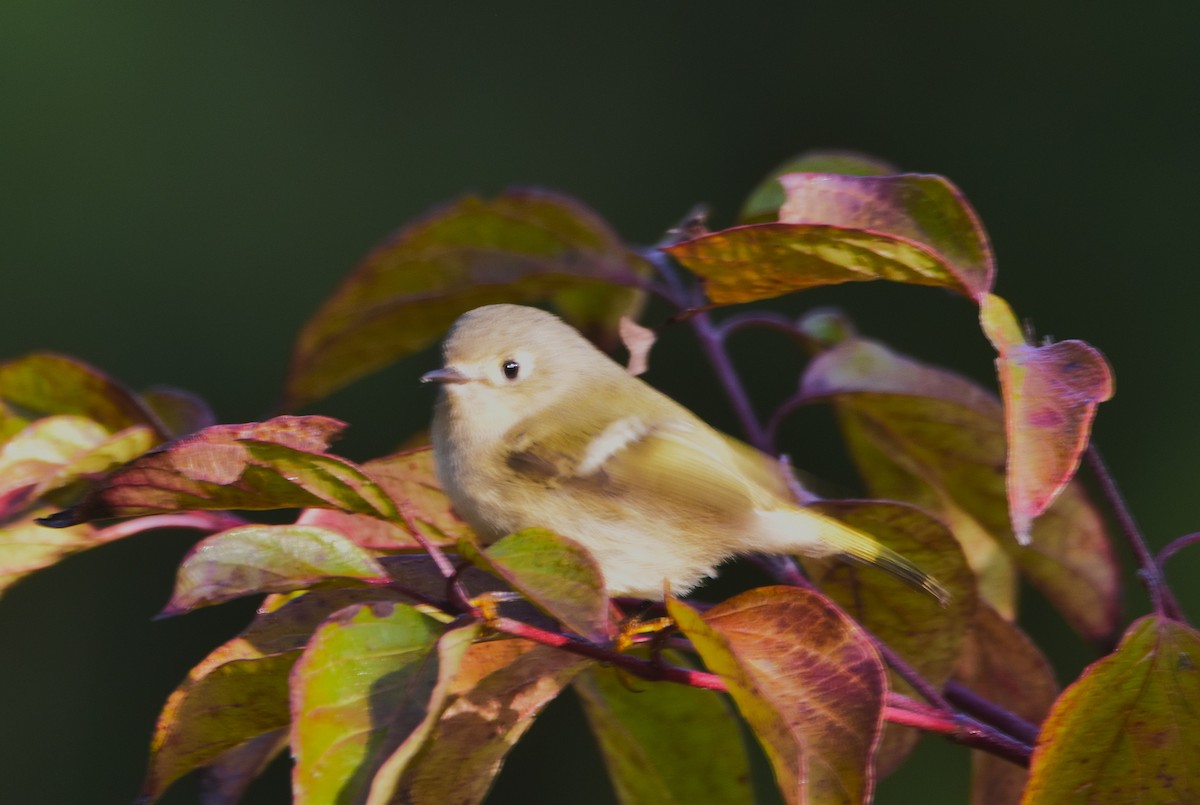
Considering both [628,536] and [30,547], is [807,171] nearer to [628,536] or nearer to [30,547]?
[628,536]

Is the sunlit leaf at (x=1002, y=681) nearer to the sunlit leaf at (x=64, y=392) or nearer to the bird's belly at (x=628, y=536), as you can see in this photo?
the bird's belly at (x=628, y=536)

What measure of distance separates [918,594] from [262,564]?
1.74 ft

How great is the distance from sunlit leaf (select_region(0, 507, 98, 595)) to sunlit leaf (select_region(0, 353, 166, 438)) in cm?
13

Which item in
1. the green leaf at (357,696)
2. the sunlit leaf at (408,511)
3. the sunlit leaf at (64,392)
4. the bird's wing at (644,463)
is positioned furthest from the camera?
the bird's wing at (644,463)

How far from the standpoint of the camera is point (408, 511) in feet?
3.26

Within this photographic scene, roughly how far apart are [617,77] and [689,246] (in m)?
3.62

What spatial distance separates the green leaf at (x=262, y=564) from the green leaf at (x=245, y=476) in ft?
0.10

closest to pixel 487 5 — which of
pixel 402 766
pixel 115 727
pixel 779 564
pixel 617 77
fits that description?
pixel 617 77

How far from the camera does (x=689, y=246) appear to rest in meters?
0.96

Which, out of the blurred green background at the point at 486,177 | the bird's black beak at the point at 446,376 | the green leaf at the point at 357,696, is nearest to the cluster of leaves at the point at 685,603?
the green leaf at the point at 357,696

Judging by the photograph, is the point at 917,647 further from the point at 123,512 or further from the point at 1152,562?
the point at 123,512

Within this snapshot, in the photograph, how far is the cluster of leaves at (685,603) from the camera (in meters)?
0.74

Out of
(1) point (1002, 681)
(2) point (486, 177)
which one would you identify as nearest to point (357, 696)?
(1) point (1002, 681)

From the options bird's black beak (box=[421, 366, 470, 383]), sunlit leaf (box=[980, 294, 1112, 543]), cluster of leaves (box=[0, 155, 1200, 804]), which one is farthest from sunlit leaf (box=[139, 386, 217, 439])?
sunlit leaf (box=[980, 294, 1112, 543])
